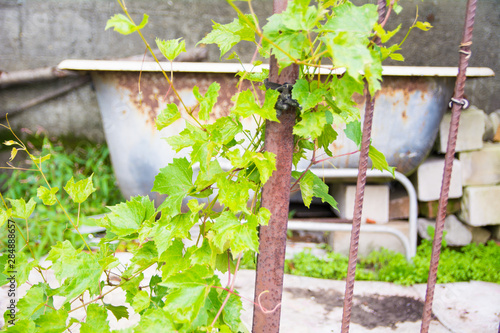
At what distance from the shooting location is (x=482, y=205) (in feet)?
6.91

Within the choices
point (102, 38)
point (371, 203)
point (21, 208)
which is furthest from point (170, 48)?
point (102, 38)

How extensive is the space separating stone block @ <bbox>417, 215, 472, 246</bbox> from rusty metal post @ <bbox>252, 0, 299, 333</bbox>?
1786 mm

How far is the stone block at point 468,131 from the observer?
81.4 inches

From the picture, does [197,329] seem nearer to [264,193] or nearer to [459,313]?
[264,193]

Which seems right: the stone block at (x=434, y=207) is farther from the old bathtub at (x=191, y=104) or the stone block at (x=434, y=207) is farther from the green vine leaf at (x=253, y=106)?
the green vine leaf at (x=253, y=106)

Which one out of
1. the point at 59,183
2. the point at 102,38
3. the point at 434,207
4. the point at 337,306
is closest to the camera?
the point at 337,306

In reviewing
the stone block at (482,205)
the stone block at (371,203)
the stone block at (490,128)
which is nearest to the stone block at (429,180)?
the stone block at (482,205)

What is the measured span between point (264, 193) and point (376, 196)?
162 centimetres

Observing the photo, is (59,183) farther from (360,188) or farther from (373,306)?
(360,188)

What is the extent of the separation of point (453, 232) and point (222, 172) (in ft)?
6.60

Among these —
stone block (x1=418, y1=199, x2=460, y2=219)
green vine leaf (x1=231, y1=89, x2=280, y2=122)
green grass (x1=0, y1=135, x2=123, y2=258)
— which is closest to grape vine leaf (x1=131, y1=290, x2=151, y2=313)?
green vine leaf (x1=231, y1=89, x2=280, y2=122)

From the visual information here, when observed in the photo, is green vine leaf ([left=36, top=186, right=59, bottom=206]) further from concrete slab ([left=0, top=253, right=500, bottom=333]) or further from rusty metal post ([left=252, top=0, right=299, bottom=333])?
concrete slab ([left=0, top=253, right=500, bottom=333])

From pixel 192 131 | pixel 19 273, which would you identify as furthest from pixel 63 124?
pixel 192 131

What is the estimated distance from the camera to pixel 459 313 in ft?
4.95
